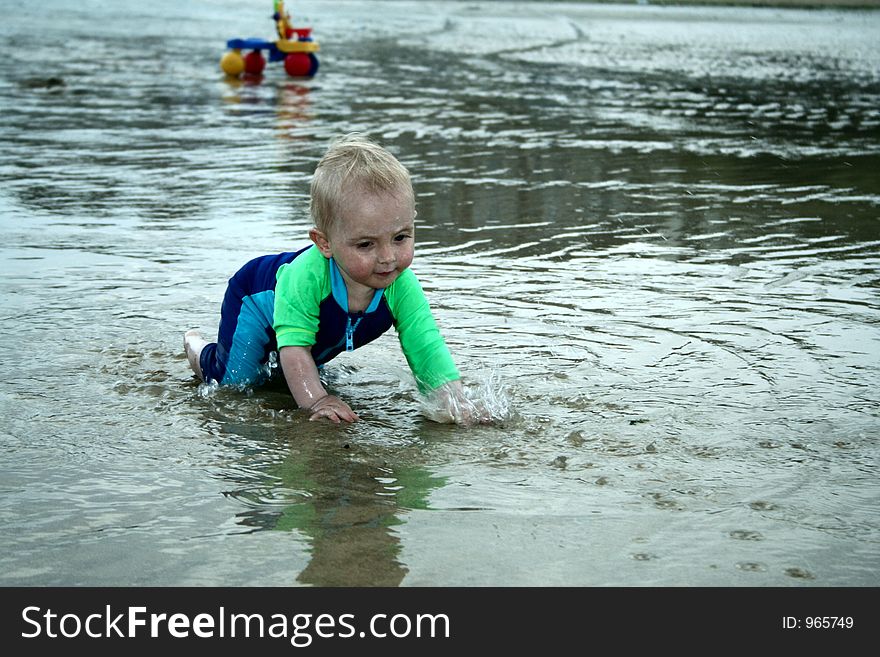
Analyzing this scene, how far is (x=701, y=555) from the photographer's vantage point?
9.96 feet

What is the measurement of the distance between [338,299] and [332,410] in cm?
42

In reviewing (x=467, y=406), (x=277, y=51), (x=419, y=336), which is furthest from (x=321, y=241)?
(x=277, y=51)

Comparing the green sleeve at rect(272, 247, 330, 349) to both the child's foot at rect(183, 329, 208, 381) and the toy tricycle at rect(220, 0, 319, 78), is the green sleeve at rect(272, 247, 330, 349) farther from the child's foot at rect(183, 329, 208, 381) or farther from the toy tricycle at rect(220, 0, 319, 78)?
the toy tricycle at rect(220, 0, 319, 78)

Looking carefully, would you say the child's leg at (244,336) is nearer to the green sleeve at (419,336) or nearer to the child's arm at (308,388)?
the child's arm at (308,388)

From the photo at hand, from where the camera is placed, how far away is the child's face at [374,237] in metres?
4.03

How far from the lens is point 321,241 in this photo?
423 cm

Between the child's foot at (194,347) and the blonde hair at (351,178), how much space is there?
869 mm

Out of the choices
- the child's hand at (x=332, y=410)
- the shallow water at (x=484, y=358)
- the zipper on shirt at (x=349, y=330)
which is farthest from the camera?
the zipper on shirt at (x=349, y=330)

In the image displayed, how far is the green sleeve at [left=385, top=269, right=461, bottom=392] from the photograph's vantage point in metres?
4.34

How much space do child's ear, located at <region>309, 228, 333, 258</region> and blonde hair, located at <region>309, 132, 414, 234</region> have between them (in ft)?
0.14

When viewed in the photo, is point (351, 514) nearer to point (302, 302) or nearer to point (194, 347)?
point (302, 302)

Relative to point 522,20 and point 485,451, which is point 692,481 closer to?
point 485,451

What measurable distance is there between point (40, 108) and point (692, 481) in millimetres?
9999

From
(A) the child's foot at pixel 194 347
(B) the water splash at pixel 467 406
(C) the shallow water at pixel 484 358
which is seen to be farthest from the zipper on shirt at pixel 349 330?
(A) the child's foot at pixel 194 347
